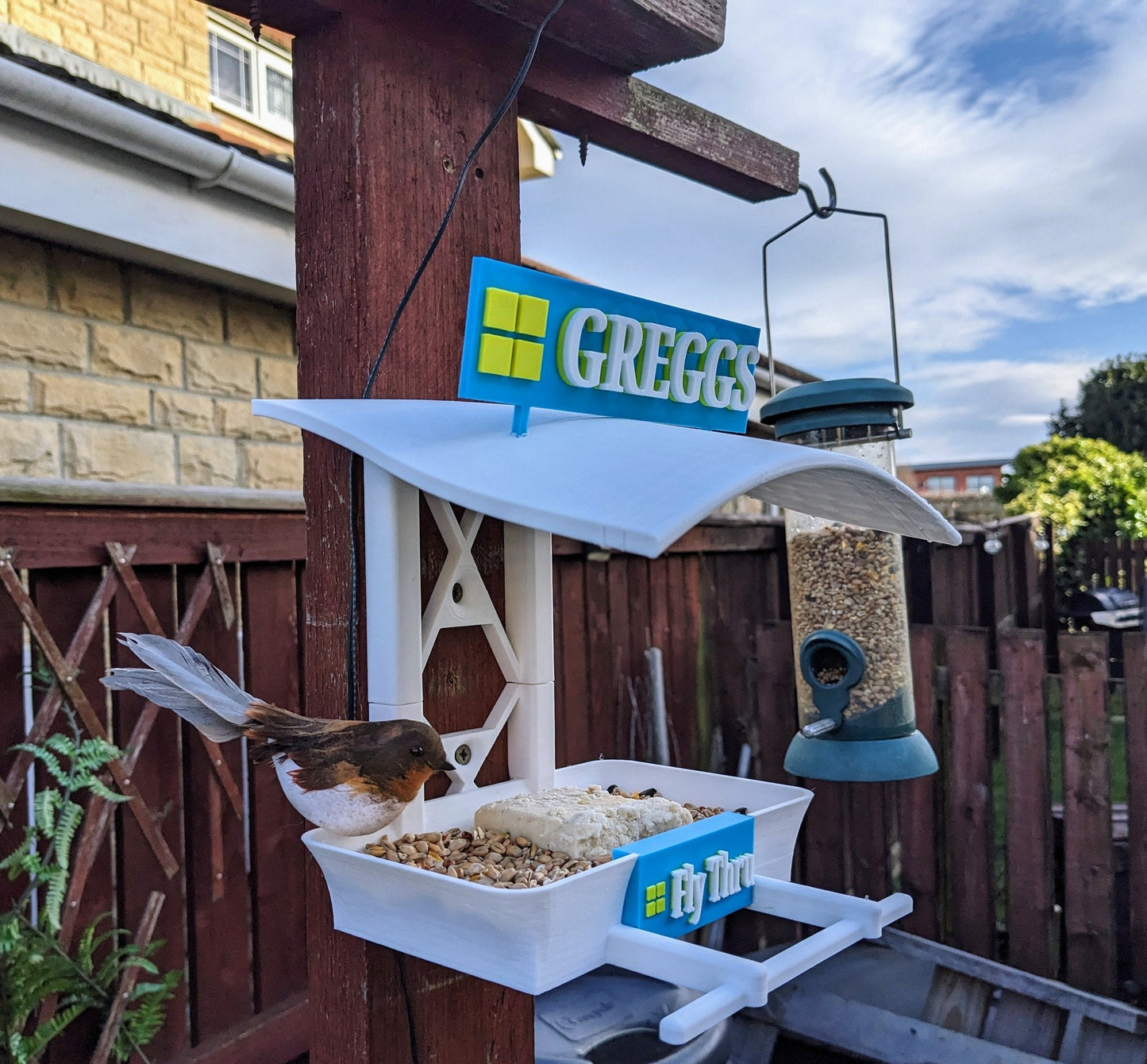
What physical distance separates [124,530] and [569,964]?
5.54ft

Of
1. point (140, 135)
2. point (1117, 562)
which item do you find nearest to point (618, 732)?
point (140, 135)

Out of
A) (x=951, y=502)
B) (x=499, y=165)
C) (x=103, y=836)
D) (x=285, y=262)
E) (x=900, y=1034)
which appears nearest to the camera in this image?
(x=499, y=165)

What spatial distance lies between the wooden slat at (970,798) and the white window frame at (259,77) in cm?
338

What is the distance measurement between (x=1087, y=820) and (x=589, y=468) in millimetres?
2932

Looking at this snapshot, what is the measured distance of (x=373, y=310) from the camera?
1114mm

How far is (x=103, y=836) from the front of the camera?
2150 mm

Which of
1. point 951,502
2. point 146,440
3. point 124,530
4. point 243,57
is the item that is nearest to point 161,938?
point 124,530

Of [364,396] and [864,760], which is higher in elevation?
[364,396]

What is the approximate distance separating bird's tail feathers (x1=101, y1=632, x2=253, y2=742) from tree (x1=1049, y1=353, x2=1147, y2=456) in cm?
1610

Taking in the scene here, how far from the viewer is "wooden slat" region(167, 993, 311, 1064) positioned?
230 centimetres

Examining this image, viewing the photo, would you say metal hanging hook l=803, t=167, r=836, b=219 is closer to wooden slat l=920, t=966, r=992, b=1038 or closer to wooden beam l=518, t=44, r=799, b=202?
wooden beam l=518, t=44, r=799, b=202

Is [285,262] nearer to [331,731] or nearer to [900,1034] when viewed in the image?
[331,731]

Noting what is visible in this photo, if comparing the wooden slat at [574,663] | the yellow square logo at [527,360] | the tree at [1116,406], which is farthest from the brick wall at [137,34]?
the tree at [1116,406]

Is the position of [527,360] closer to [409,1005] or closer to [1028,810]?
[409,1005]
